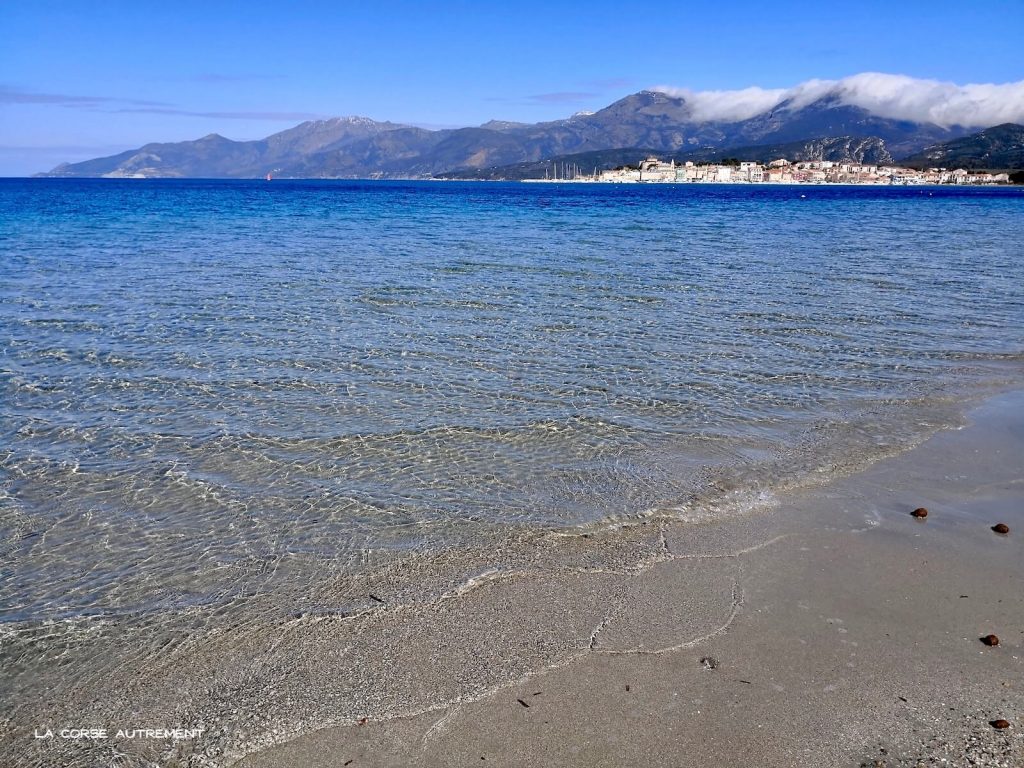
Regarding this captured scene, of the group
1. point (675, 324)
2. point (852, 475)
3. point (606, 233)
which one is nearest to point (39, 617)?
point (852, 475)

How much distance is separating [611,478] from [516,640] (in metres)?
2.86

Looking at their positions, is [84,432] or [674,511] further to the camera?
[84,432]

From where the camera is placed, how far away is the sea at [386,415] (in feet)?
18.4

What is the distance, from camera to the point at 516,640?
15.5 feet

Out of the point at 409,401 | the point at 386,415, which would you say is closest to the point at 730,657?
the point at 386,415

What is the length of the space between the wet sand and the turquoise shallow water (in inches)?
38.7

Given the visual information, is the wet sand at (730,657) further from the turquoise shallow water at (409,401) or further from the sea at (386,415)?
the turquoise shallow water at (409,401)

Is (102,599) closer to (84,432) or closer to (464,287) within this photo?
(84,432)

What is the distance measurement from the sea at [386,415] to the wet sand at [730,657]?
2.44 ft

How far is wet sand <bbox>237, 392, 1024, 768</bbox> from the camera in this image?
384 cm

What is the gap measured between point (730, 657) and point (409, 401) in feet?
19.4

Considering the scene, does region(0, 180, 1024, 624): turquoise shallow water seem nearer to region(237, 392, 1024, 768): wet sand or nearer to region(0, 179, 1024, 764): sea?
region(0, 179, 1024, 764): sea

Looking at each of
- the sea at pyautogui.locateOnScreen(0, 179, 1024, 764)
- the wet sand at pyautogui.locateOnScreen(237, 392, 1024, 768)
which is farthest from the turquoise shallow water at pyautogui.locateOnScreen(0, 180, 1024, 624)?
the wet sand at pyautogui.locateOnScreen(237, 392, 1024, 768)

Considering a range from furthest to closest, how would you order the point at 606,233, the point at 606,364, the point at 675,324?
1. the point at 606,233
2. the point at 675,324
3. the point at 606,364
